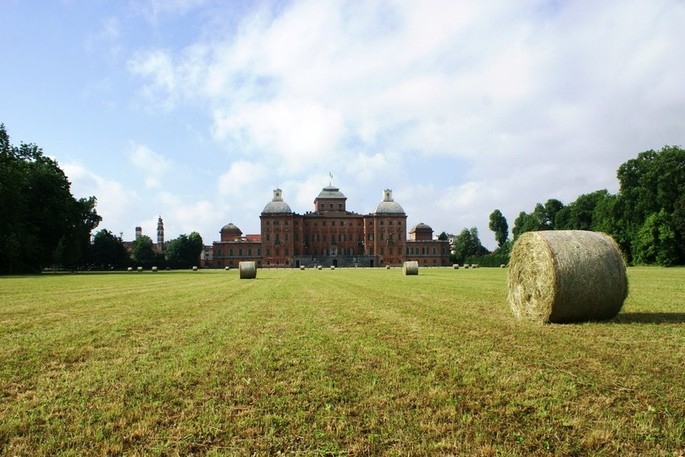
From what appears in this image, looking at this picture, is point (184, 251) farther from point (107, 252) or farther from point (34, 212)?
point (34, 212)

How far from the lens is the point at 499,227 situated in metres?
126

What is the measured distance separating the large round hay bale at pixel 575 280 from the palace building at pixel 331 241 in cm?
11269

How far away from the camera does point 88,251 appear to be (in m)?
96.1

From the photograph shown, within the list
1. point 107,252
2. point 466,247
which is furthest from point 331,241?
point 107,252

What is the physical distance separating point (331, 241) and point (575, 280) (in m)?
123

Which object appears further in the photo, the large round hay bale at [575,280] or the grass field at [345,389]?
the large round hay bale at [575,280]

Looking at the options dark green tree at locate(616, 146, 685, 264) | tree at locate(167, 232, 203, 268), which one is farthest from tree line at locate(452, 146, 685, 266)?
tree at locate(167, 232, 203, 268)

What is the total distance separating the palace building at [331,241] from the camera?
12800 centimetres

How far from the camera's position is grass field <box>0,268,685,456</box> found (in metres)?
4.19

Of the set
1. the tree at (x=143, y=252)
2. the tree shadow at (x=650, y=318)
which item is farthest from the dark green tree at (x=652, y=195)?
the tree at (x=143, y=252)

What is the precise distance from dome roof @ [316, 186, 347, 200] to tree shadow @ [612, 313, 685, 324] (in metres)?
127

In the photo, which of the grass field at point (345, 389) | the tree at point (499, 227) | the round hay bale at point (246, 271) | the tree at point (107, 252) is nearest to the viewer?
the grass field at point (345, 389)

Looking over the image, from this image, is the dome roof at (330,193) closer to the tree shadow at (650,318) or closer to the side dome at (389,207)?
the side dome at (389,207)

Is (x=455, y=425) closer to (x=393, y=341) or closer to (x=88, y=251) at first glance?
(x=393, y=341)
